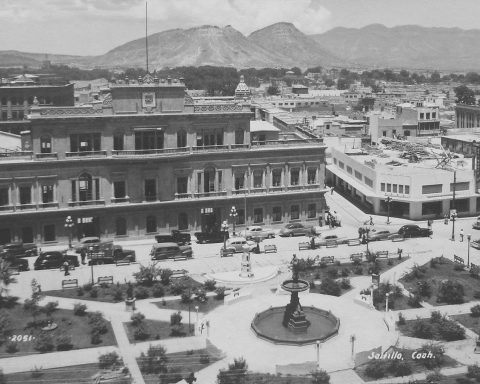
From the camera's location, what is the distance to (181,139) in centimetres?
6862

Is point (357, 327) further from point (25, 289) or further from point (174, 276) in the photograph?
point (25, 289)

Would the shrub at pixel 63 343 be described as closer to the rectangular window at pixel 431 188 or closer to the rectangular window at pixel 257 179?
the rectangular window at pixel 257 179

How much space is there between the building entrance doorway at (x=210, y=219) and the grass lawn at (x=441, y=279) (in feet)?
72.7

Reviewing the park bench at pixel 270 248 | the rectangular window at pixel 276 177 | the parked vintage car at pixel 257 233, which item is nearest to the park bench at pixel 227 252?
the park bench at pixel 270 248

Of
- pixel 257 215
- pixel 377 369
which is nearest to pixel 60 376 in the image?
pixel 377 369

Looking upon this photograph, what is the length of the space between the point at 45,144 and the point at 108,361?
106 feet

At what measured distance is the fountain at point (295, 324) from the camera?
137 feet

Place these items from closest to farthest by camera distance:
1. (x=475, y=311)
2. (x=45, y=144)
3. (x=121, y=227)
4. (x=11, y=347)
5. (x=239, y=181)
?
(x=11, y=347)
(x=475, y=311)
(x=45, y=144)
(x=121, y=227)
(x=239, y=181)

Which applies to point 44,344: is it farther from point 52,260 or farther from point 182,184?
point 182,184

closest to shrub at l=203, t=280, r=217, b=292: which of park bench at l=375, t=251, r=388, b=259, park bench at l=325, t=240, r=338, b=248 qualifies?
park bench at l=375, t=251, r=388, b=259

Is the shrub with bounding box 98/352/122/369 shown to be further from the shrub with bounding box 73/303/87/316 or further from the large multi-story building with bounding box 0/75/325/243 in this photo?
the large multi-story building with bounding box 0/75/325/243

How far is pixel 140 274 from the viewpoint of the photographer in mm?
52750

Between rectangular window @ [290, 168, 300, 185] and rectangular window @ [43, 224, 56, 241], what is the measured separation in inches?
994

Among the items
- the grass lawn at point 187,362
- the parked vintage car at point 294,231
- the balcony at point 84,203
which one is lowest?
the grass lawn at point 187,362
